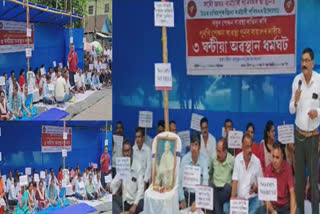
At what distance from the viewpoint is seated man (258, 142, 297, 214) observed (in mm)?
4035

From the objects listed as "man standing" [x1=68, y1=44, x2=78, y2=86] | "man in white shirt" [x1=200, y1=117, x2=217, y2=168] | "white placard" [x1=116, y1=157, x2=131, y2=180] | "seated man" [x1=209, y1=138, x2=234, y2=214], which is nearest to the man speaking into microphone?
"seated man" [x1=209, y1=138, x2=234, y2=214]

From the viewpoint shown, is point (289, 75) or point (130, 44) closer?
point (289, 75)

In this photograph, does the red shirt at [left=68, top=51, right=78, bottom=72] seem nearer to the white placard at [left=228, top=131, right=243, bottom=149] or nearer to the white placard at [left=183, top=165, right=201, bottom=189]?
the white placard at [left=183, top=165, right=201, bottom=189]

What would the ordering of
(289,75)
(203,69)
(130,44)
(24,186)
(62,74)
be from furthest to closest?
(62,74) → (24,186) → (130,44) → (203,69) → (289,75)

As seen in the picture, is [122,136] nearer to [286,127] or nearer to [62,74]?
[286,127]

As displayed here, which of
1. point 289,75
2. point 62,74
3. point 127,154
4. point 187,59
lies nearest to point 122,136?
point 127,154

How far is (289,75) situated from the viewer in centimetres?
397

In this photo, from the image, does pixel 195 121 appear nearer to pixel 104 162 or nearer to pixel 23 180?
pixel 23 180

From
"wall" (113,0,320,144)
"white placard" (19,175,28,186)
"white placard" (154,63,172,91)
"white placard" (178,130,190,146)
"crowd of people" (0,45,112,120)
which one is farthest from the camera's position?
"white placard" (19,175,28,186)

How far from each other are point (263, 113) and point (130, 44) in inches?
55.7

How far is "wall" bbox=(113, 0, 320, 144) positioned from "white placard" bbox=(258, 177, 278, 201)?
368 millimetres

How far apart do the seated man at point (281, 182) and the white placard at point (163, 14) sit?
139 centimetres

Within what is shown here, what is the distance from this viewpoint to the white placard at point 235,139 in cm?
420

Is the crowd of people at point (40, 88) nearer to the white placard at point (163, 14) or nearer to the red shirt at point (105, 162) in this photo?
the red shirt at point (105, 162)
